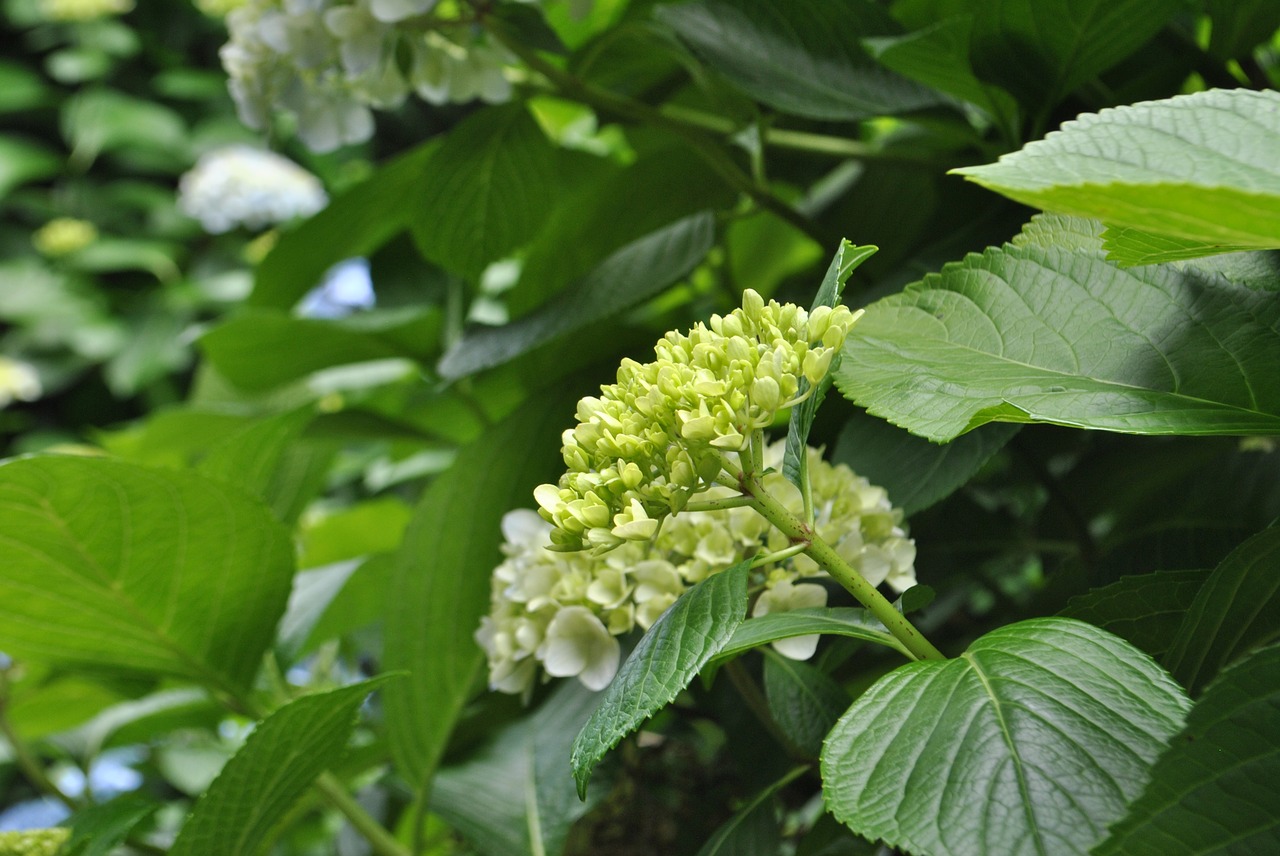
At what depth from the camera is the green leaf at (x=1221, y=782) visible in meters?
0.21

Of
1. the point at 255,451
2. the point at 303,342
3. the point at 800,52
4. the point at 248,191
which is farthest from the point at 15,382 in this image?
the point at 800,52

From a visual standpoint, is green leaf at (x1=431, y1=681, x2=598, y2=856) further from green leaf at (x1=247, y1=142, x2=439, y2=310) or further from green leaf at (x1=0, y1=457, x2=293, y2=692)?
green leaf at (x1=247, y1=142, x2=439, y2=310)

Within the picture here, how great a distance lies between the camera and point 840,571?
0.29 meters

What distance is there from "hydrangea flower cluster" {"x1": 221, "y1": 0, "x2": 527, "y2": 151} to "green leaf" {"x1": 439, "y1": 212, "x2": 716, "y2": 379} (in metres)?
0.12

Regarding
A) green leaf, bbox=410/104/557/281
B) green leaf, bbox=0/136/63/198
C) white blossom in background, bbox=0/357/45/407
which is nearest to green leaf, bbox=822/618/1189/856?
green leaf, bbox=410/104/557/281

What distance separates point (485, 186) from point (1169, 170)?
17.5 inches

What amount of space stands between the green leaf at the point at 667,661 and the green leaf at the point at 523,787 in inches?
8.6

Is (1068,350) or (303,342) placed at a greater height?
(1068,350)

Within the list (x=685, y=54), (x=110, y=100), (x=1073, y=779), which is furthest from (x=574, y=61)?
(x=110, y=100)

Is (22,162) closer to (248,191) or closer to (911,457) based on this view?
(248,191)

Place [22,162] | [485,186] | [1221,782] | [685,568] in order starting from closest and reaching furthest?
[1221,782]
[685,568]
[485,186]
[22,162]

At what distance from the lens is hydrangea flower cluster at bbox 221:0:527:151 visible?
20.7 inches

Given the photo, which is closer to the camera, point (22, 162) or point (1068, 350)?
point (1068, 350)

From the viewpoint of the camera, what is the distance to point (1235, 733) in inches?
8.6
